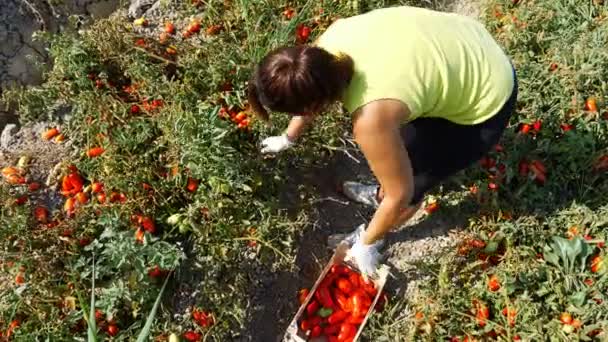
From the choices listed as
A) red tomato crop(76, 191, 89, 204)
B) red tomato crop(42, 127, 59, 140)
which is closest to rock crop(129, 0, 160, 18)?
red tomato crop(42, 127, 59, 140)

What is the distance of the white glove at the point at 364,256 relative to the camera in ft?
8.94

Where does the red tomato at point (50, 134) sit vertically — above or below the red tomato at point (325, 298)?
above

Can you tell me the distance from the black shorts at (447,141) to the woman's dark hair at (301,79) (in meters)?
0.55

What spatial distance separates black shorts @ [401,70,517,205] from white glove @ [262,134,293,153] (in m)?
0.72

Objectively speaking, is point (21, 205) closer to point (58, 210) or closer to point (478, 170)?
point (58, 210)

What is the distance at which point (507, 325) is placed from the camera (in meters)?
2.68

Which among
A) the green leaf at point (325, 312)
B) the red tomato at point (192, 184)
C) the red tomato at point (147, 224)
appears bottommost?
the green leaf at point (325, 312)

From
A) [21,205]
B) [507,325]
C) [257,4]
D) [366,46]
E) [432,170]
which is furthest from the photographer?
[257,4]

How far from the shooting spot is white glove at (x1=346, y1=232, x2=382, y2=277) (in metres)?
2.72

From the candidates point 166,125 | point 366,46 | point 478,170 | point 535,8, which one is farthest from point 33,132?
point 535,8

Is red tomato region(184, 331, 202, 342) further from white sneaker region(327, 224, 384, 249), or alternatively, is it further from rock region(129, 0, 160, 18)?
rock region(129, 0, 160, 18)

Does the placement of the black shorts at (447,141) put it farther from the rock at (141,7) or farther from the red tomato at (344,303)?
the rock at (141,7)

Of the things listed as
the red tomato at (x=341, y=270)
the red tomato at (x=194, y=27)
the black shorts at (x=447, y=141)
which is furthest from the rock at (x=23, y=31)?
the black shorts at (x=447, y=141)

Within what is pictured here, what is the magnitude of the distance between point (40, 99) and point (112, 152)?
655 mm
